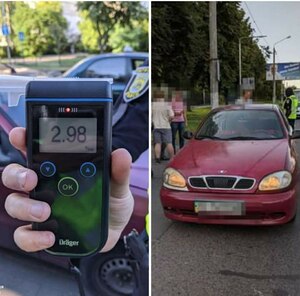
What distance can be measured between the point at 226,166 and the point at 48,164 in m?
0.65

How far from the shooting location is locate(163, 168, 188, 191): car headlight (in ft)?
5.33

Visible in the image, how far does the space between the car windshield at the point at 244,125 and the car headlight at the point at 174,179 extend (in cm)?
Answer: 16

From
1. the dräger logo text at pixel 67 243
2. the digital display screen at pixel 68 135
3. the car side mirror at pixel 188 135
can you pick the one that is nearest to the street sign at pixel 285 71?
the car side mirror at pixel 188 135

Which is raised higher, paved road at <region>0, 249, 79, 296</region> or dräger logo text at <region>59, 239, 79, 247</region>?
dräger logo text at <region>59, 239, 79, 247</region>

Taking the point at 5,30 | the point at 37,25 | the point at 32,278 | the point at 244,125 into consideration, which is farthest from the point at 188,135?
the point at 37,25

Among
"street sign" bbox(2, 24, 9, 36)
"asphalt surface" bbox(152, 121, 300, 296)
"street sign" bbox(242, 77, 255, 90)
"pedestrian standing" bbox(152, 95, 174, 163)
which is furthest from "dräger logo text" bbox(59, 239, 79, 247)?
"street sign" bbox(2, 24, 9, 36)

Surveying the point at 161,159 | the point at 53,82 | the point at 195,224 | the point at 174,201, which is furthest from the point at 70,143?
the point at 195,224

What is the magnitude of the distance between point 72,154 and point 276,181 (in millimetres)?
776

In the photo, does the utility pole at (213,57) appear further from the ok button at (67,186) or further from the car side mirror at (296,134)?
the ok button at (67,186)

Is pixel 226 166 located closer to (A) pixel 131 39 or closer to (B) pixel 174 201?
(B) pixel 174 201

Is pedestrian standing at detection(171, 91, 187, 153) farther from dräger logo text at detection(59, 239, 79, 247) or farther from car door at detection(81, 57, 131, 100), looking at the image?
dräger logo text at detection(59, 239, 79, 247)

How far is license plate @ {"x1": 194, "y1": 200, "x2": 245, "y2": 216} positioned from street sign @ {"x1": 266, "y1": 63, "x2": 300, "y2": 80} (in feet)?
1.63

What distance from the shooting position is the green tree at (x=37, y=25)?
6.43ft

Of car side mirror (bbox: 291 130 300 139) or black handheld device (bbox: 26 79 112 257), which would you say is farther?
car side mirror (bbox: 291 130 300 139)
